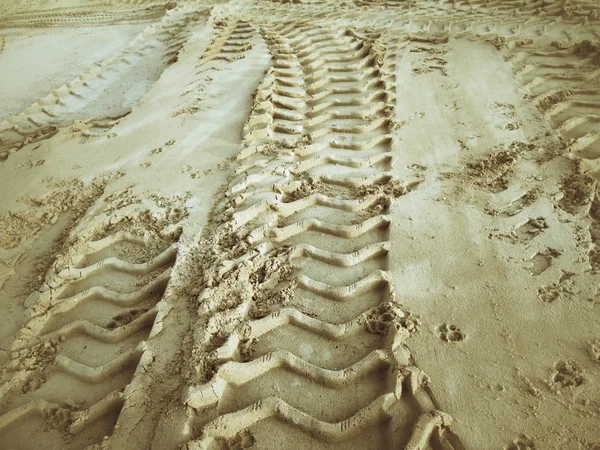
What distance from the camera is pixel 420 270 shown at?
2.12 m

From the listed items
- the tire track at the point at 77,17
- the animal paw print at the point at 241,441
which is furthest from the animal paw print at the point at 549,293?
the tire track at the point at 77,17

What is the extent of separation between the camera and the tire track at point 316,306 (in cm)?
157

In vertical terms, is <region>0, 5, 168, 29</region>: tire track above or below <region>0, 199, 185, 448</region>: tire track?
above

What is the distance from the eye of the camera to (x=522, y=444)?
1.43 metres

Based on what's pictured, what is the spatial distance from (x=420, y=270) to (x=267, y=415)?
108cm

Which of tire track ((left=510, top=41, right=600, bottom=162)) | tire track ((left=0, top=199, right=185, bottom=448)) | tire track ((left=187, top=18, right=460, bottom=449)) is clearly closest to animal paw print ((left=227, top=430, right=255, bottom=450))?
tire track ((left=187, top=18, right=460, bottom=449))

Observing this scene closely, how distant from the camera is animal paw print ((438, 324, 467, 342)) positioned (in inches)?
70.2

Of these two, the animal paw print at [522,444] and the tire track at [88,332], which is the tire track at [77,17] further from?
the animal paw print at [522,444]

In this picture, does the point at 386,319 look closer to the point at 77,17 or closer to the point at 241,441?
the point at 241,441

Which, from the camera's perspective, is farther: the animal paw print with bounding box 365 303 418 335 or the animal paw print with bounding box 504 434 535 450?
the animal paw print with bounding box 365 303 418 335

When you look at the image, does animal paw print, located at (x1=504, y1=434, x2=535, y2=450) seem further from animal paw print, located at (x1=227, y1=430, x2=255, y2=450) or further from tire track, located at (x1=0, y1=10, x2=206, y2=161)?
tire track, located at (x1=0, y1=10, x2=206, y2=161)

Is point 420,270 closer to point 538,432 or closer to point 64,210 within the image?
point 538,432

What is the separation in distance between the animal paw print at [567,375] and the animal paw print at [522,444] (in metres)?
0.30

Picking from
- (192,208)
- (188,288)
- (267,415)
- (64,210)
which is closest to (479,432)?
(267,415)
